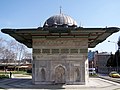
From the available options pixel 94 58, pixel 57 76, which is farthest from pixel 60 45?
pixel 94 58

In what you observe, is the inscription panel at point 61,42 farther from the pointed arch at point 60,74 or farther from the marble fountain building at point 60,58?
the pointed arch at point 60,74

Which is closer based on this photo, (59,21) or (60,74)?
(60,74)

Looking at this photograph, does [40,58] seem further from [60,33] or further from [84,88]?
[84,88]

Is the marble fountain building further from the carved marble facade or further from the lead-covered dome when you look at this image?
the lead-covered dome

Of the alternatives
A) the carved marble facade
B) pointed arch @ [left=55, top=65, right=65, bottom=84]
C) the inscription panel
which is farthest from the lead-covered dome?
pointed arch @ [left=55, top=65, right=65, bottom=84]

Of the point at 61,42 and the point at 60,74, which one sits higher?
the point at 61,42

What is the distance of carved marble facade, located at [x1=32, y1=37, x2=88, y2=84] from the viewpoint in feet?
84.1

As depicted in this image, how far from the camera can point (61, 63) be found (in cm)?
2575

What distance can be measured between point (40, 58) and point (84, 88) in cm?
544

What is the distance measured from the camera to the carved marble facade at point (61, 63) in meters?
25.6

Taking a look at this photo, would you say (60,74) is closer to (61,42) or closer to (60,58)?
(60,58)

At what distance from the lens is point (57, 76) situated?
25.9m

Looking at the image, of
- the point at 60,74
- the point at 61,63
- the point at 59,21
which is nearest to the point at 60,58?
the point at 61,63

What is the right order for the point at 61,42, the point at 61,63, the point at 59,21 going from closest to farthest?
1. the point at 61,63
2. the point at 61,42
3. the point at 59,21
